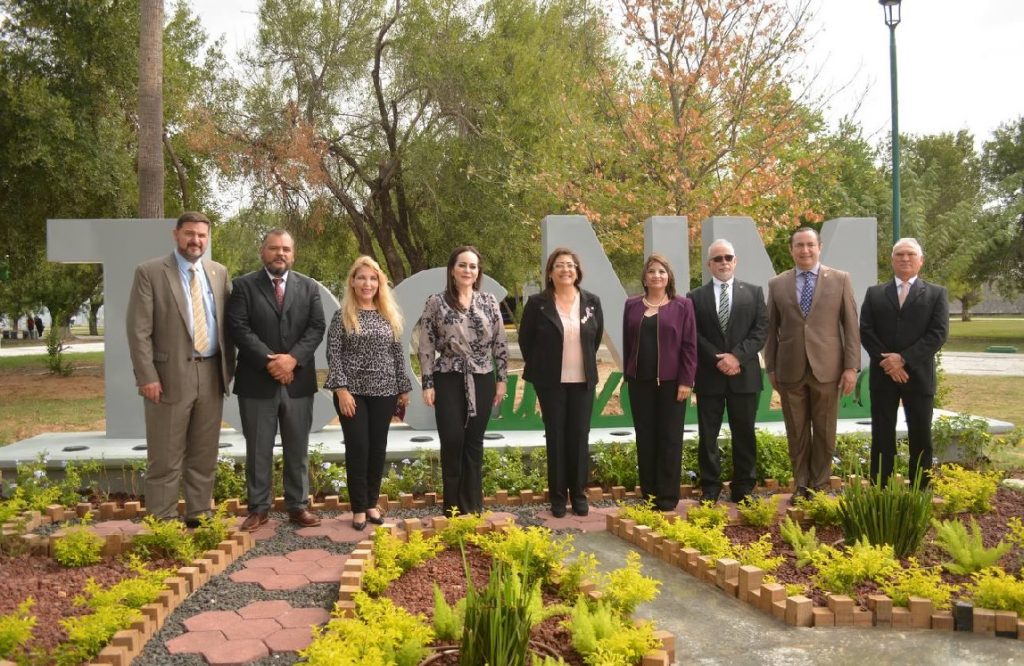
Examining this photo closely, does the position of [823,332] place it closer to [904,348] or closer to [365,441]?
[904,348]

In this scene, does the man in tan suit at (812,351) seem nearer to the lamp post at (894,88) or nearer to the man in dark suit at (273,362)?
the man in dark suit at (273,362)

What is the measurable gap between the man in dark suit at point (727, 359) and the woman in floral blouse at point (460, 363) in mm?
1407

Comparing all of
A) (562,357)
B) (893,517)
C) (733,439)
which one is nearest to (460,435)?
(562,357)

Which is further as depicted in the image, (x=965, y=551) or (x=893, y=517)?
(x=893, y=517)

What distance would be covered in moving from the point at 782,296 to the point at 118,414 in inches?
208

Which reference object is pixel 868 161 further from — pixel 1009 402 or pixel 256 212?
pixel 256 212

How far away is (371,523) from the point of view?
5.15 metres

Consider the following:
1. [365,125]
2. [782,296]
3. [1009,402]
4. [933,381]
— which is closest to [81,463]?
[782,296]

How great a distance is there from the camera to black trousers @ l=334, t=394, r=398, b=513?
493 cm

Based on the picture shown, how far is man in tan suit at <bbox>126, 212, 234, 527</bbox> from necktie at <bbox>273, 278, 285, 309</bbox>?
1.21 ft

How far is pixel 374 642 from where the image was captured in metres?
2.82

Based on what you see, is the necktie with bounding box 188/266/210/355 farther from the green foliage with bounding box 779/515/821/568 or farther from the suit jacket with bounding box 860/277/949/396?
the suit jacket with bounding box 860/277/949/396

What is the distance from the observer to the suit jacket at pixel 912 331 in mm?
5348

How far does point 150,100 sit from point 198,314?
560cm
